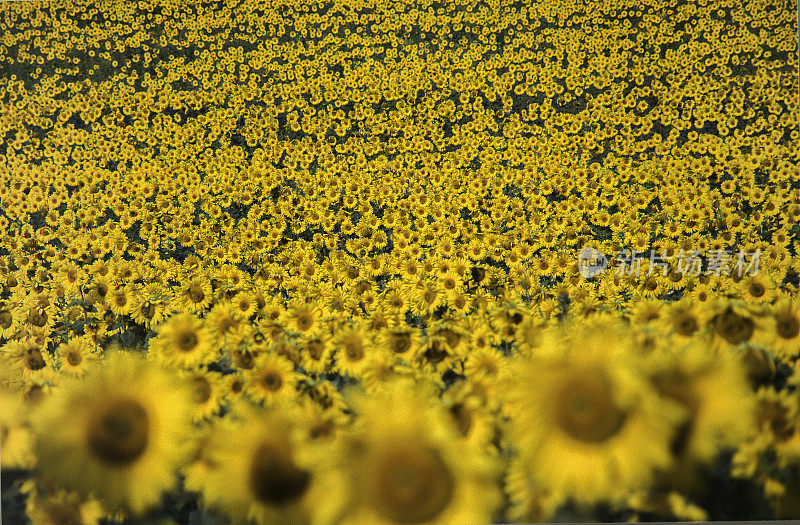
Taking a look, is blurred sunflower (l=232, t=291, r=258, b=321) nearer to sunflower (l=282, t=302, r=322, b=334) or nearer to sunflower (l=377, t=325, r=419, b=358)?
sunflower (l=282, t=302, r=322, b=334)

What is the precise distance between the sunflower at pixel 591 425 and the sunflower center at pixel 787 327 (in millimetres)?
687

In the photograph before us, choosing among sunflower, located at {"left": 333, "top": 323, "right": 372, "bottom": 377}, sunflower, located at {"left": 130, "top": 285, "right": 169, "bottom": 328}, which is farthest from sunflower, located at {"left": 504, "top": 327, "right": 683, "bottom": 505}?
sunflower, located at {"left": 130, "top": 285, "right": 169, "bottom": 328}

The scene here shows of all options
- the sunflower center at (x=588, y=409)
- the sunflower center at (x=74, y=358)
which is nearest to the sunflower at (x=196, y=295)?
the sunflower center at (x=74, y=358)

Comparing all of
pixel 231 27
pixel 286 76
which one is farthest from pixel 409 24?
pixel 231 27

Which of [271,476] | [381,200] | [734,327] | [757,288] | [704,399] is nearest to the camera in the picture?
[704,399]

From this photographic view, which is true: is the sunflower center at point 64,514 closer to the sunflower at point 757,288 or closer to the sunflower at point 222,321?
the sunflower at point 222,321

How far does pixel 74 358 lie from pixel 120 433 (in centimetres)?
57

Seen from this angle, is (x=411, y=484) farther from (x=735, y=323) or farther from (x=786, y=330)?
(x=786, y=330)

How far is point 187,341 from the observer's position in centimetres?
168

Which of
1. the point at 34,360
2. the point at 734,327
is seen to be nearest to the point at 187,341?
the point at 34,360

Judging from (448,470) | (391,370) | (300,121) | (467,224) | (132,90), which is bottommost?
(448,470)

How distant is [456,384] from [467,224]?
59cm

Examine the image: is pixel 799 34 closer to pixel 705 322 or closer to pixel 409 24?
pixel 705 322

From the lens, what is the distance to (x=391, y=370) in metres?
1.66
